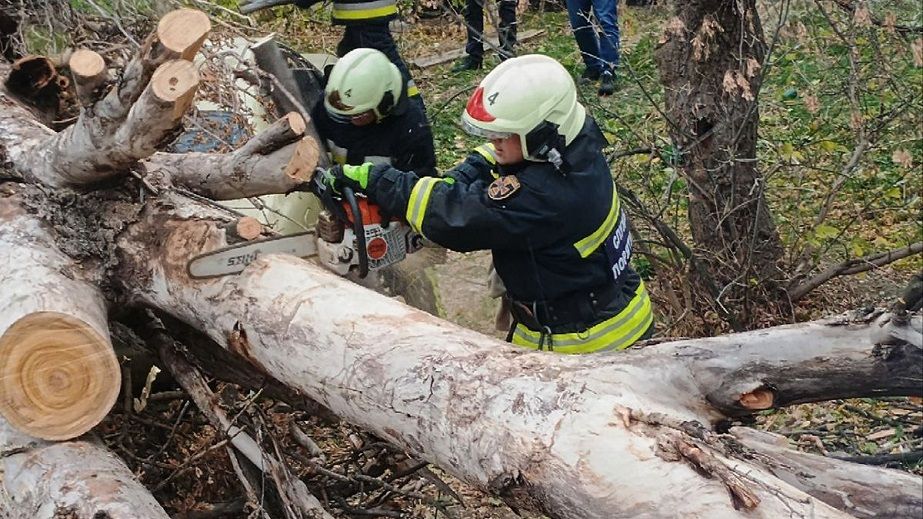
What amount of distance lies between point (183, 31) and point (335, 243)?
882 mm

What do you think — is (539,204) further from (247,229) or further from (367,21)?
(367,21)

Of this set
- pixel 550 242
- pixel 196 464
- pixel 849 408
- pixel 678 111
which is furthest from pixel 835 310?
pixel 196 464

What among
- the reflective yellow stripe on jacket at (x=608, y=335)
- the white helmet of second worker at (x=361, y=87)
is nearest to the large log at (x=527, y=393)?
the reflective yellow stripe on jacket at (x=608, y=335)

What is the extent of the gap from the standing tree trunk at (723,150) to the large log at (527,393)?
2.27 m

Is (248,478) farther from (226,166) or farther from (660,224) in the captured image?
(660,224)

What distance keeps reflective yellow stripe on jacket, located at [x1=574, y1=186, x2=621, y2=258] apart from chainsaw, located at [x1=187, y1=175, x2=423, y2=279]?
27.7 inches

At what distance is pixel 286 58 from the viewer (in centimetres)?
527

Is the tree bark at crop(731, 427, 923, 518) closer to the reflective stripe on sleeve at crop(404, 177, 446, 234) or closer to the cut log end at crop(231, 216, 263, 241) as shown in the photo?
the reflective stripe on sleeve at crop(404, 177, 446, 234)

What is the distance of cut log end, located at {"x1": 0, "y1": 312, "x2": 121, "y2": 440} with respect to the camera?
282 centimetres

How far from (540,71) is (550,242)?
584 millimetres

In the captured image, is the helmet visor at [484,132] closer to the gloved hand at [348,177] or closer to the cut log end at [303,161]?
the gloved hand at [348,177]

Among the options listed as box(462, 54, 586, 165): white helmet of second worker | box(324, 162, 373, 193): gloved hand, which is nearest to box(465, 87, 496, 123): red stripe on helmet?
box(462, 54, 586, 165): white helmet of second worker

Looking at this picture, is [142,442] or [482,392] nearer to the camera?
[482,392]

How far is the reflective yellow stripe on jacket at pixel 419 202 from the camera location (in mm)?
3343
